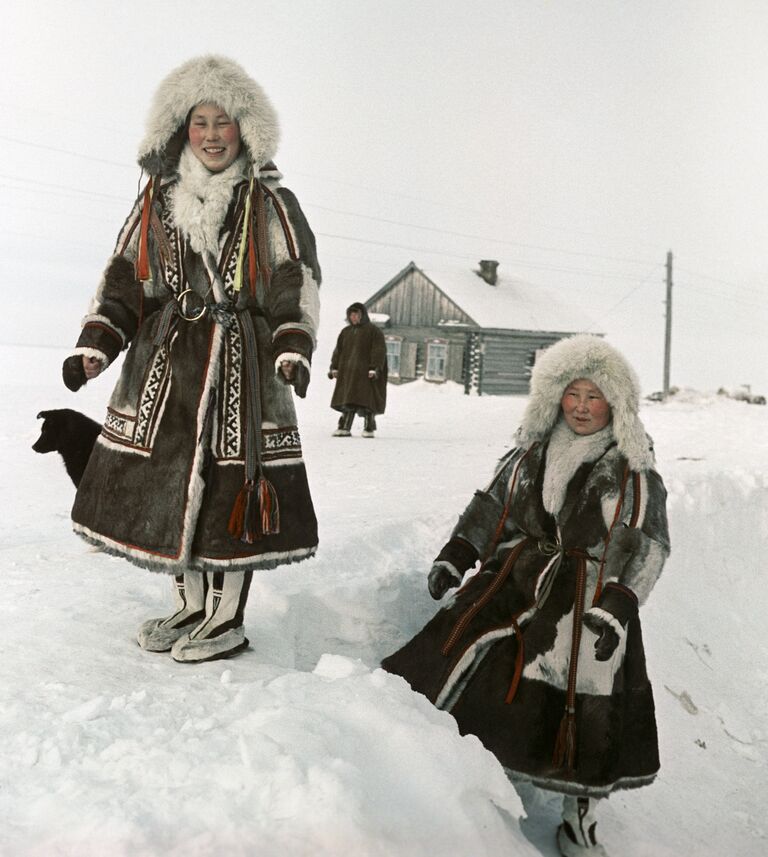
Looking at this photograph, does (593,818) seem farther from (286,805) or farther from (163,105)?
(163,105)

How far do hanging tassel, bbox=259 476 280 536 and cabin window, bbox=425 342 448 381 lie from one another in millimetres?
20644

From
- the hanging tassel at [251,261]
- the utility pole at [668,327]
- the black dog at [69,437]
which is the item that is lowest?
the black dog at [69,437]

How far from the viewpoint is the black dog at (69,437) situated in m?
3.88

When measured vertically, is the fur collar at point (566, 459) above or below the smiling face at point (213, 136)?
below

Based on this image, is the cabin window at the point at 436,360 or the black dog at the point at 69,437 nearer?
the black dog at the point at 69,437

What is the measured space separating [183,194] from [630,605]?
2.06 meters

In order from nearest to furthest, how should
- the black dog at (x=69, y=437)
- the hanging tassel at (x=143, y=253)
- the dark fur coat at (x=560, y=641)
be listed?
the dark fur coat at (x=560, y=641) → the hanging tassel at (x=143, y=253) → the black dog at (x=69, y=437)

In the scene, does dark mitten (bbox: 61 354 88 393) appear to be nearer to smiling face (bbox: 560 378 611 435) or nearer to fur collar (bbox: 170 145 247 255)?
fur collar (bbox: 170 145 247 255)

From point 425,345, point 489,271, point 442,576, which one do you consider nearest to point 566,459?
point 442,576

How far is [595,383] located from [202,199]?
157 cm

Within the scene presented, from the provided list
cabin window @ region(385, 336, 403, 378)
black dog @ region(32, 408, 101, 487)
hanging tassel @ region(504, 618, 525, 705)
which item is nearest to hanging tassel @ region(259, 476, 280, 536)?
hanging tassel @ region(504, 618, 525, 705)

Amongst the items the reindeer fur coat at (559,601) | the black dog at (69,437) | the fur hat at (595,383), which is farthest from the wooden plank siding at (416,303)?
the reindeer fur coat at (559,601)

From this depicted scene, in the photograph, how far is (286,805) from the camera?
1.70 meters

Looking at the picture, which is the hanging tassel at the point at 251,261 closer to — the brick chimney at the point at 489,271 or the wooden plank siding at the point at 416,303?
the wooden plank siding at the point at 416,303
